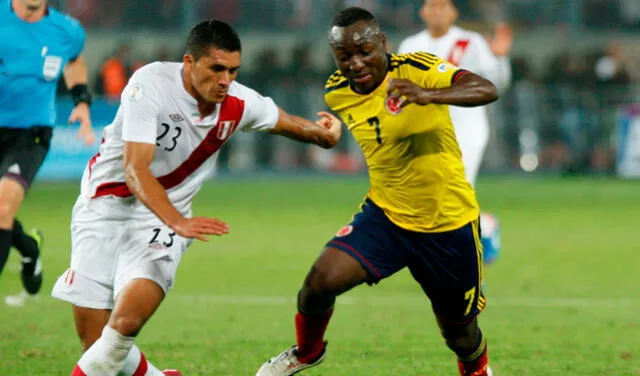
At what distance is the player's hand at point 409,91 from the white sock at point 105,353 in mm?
1771

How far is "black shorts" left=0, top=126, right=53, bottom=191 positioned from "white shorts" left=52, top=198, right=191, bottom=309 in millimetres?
2600

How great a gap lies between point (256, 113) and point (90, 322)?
1405mm

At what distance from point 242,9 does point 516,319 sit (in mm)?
18876

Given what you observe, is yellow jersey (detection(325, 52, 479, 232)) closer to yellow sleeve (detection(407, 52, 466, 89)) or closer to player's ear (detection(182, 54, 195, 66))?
yellow sleeve (detection(407, 52, 466, 89))

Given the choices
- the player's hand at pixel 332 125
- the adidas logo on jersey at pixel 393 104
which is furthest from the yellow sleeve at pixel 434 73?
the player's hand at pixel 332 125

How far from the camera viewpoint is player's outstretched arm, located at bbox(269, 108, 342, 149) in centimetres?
682

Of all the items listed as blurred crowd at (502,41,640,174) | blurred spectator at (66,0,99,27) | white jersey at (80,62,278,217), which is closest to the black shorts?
white jersey at (80,62,278,217)

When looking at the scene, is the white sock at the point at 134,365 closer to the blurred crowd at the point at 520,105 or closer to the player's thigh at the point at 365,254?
the player's thigh at the point at 365,254

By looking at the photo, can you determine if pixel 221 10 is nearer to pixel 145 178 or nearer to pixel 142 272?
pixel 142 272

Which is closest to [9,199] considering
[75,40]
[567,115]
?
[75,40]

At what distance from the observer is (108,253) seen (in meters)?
6.52

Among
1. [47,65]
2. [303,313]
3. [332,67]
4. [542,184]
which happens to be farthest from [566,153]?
[303,313]

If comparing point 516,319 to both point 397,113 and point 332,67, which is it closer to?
point 397,113

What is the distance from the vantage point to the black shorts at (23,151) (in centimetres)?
907
